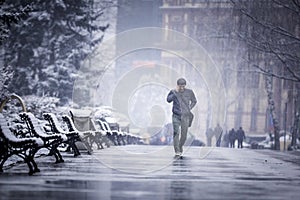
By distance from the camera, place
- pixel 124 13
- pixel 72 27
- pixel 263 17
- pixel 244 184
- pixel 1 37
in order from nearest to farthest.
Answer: pixel 244 184, pixel 1 37, pixel 263 17, pixel 72 27, pixel 124 13

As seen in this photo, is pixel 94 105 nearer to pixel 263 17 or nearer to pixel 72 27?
pixel 72 27

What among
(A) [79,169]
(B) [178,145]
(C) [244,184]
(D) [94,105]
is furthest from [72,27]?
(C) [244,184]

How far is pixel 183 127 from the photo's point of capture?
65.0 feet

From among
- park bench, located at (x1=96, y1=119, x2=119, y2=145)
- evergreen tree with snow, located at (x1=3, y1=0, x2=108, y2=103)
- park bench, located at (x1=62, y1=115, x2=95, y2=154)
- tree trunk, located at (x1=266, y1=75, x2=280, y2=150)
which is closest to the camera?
park bench, located at (x1=62, y1=115, x2=95, y2=154)

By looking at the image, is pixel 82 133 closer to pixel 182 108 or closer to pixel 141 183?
pixel 182 108

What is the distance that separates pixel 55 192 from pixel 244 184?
3.55m

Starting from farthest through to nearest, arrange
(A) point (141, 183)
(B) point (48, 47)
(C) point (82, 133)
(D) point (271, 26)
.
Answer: (B) point (48, 47), (D) point (271, 26), (C) point (82, 133), (A) point (141, 183)

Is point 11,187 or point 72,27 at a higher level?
point 72,27

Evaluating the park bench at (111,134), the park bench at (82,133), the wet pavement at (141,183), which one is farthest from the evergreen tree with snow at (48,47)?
the wet pavement at (141,183)

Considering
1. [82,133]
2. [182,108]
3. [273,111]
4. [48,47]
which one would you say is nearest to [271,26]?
[182,108]

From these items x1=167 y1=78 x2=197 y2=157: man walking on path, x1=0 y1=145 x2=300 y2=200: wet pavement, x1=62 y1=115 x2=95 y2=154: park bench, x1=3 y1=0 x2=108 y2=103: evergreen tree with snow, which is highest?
x1=3 y1=0 x2=108 y2=103: evergreen tree with snow

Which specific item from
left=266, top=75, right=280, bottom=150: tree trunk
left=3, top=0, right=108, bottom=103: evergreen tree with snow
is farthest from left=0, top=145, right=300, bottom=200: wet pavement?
left=266, top=75, right=280, bottom=150: tree trunk

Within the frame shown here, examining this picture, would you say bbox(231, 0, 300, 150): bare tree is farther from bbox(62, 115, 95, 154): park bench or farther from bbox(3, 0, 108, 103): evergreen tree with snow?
bbox(62, 115, 95, 154): park bench

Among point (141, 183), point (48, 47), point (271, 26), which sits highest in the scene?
point (271, 26)
